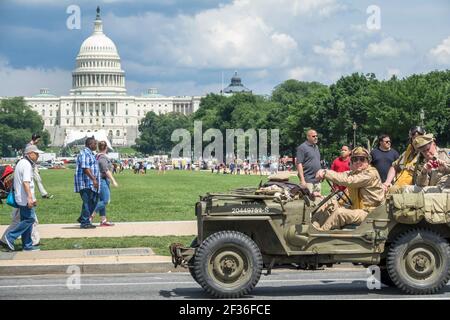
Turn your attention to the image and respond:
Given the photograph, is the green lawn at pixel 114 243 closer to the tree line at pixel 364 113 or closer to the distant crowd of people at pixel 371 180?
the distant crowd of people at pixel 371 180

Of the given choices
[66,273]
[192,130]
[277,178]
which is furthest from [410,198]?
[192,130]

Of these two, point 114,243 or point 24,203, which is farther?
point 114,243

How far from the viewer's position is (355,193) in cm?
1327

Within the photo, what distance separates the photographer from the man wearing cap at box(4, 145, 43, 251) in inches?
688

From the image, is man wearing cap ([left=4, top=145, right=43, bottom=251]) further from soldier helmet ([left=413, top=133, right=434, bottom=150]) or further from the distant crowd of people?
soldier helmet ([left=413, top=133, right=434, bottom=150])

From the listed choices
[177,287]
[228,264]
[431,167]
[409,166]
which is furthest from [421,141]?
[177,287]

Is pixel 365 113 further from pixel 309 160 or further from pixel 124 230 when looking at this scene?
pixel 309 160

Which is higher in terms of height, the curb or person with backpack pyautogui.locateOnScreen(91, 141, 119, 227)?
person with backpack pyautogui.locateOnScreen(91, 141, 119, 227)

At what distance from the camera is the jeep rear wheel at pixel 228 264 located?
12297 millimetres

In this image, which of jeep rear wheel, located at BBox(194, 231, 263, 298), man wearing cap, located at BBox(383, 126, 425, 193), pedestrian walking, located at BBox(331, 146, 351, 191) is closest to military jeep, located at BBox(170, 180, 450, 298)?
jeep rear wheel, located at BBox(194, 231, 263, 298)

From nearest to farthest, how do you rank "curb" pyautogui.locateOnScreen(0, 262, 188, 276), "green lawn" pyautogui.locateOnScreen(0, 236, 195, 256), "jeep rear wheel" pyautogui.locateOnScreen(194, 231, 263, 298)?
"jeep rear wheel" pyautogui.locateOnScreen(194, 231, 263, 298)
"curb" pyautogui.locateOnScreen(0, 262, 188, 276)
"green lawn" pyautogui.locateOnScreen(0, 236, 195, 256)

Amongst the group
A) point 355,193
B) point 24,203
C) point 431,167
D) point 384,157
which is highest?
point 384,157

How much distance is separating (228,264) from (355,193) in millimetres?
2042
